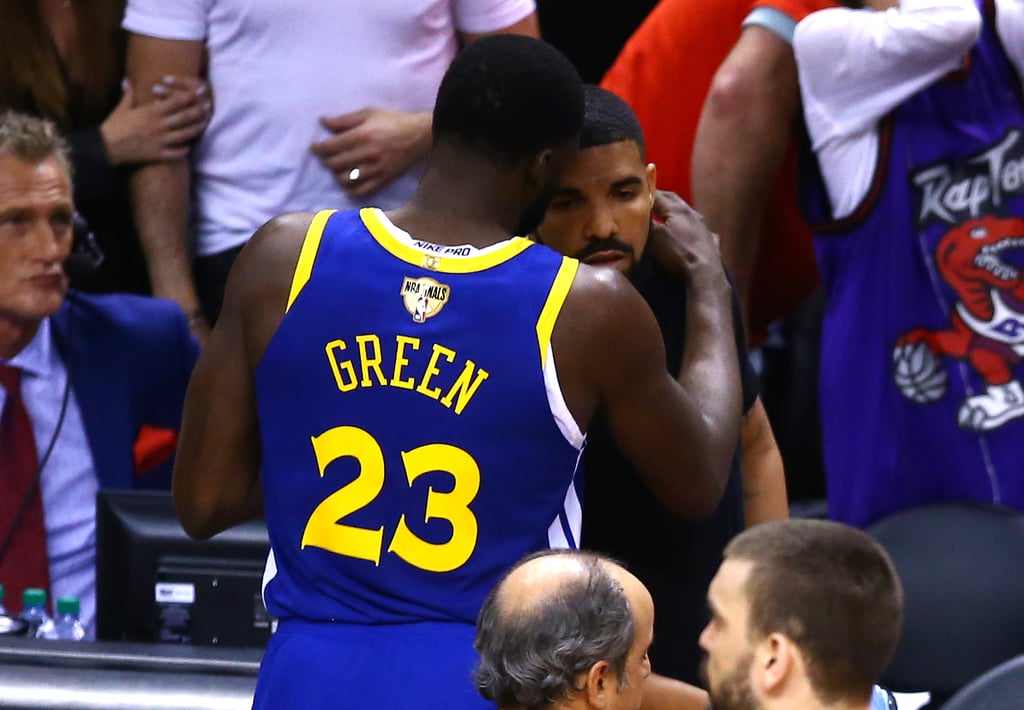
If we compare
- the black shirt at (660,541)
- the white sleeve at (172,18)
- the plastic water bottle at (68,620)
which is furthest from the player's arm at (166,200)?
the black shirt at (660,541)

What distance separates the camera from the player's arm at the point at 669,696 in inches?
102

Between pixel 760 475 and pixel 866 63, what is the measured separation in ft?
3.42

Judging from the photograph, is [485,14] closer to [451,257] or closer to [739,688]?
[451,257]

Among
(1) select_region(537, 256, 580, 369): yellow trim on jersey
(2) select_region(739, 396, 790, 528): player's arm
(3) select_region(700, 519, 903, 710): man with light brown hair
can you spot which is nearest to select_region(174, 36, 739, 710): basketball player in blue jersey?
(1) select_region(537, 256, 580, 369): yellow trim on jersey

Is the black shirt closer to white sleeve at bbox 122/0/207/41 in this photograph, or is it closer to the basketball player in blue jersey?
the basketball player in blue jersey

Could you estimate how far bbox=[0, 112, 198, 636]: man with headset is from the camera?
375cm

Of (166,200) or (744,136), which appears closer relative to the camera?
(744,136)

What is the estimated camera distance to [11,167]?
3912 mm

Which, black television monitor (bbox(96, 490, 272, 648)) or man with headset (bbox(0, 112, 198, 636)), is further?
man with headset (bbox(0, 112, 198, 636))

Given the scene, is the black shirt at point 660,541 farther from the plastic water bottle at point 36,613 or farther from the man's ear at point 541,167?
the plastic water bottle at point 36,613

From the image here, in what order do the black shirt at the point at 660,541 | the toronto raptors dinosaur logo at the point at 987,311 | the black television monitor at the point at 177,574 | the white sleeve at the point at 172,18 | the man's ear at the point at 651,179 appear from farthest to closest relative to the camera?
the white sleeve at the point at 172,18 < the toronto raptors dinosaur logo at the point at 987,311 < the black television monitor at the point at 177,574 < the man's ear at the point at 651,179 < the black shirt at the point at 660,541

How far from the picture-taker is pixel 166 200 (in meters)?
4.35

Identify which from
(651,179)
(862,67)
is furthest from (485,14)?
(651,179)

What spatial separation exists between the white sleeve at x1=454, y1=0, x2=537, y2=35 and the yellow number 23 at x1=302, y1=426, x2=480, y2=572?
80.6 inches
